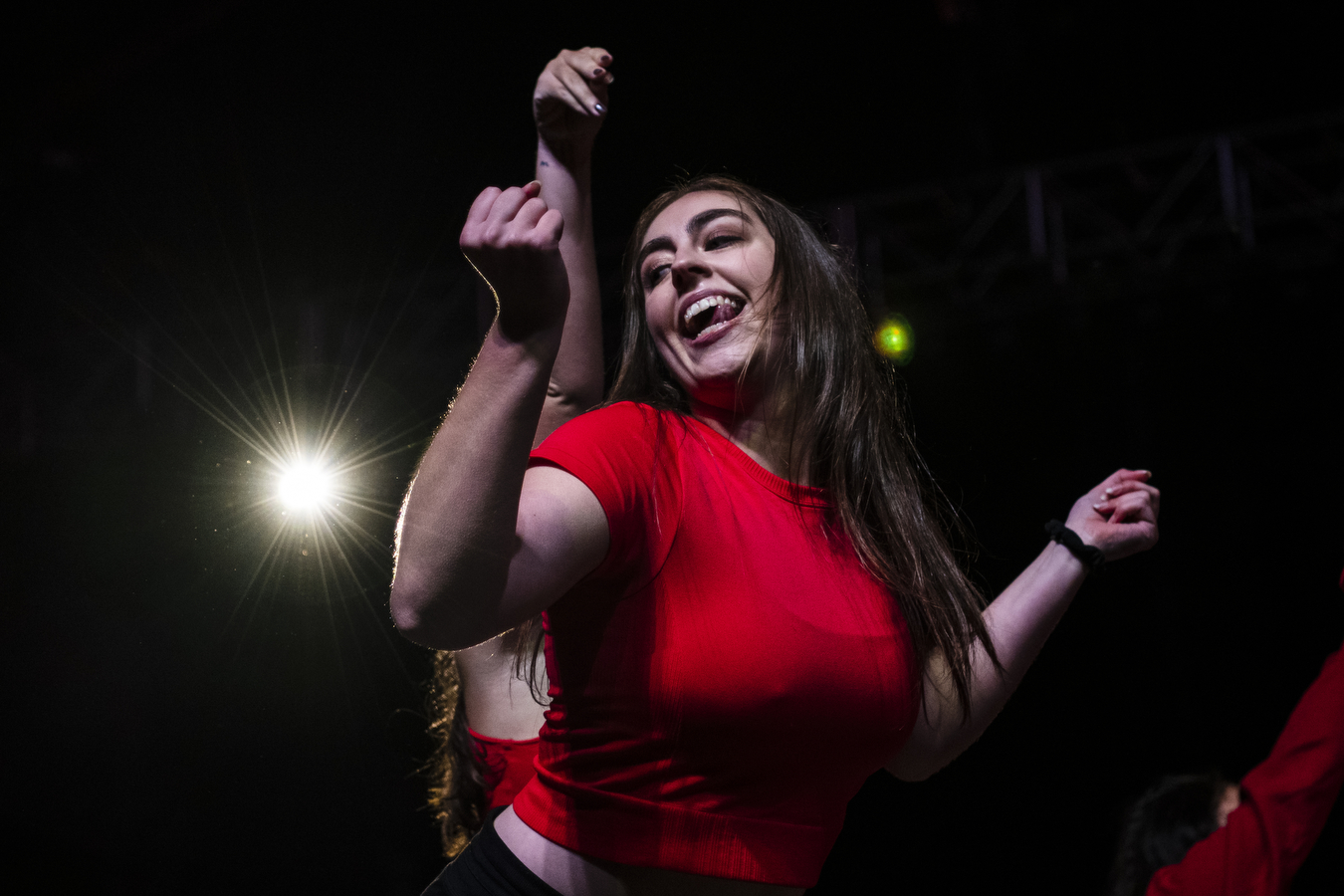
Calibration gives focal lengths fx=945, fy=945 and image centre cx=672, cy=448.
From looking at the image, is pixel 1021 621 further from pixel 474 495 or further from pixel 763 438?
pixel 474 495

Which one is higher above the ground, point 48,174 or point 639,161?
point 639,161

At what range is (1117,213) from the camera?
179 inches

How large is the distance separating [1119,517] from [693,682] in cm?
78

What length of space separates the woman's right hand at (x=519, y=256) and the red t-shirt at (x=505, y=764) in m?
0.87

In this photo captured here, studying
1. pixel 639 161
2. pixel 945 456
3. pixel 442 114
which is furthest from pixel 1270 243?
pixel 442 114

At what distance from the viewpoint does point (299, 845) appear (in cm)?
158

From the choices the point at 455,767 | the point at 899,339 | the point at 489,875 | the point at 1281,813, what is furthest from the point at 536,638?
Answer: the point at 899,339

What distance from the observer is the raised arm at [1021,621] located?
112 cm

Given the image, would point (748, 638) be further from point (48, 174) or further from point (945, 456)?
point (945, 456)

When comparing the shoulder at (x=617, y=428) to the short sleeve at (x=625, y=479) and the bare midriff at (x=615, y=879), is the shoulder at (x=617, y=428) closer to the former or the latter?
the short sleeve at (x=625, y=479)

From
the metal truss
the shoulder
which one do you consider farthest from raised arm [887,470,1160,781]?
the metal truss

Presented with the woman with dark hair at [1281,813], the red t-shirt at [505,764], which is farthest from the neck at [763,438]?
the woman with dark hair at [1281,813]

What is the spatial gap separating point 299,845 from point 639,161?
2.04 metres

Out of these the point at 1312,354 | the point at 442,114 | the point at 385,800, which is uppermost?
the point at 442,114
